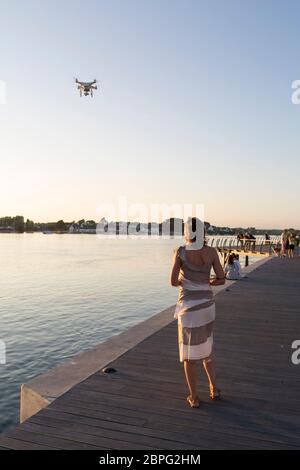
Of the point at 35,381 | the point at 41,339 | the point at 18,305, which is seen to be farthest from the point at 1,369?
the point at 18,305

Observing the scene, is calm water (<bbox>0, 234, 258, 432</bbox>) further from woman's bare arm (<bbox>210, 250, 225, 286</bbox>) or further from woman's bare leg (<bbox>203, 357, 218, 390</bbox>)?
woman's bare arm (<bbox>210, 250, 225, 286</bbox>)

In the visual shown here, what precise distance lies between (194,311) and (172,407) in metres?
1.15

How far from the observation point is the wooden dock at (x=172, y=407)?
13.5 feet

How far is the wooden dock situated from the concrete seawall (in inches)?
6.9

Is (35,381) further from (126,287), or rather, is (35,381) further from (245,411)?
(126,287)

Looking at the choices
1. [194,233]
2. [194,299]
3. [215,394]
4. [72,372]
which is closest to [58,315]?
[72,372]

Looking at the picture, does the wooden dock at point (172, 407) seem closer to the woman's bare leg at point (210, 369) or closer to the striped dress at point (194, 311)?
the woman's bare leg at point (210, 369)

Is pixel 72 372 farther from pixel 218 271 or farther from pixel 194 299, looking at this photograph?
pixel 218 271

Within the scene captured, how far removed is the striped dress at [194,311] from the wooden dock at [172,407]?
70 cm

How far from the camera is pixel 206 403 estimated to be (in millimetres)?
5055

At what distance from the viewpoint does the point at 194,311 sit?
4.82 m

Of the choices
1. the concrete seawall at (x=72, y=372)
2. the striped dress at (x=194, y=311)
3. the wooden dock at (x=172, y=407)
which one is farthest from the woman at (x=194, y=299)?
the concrete seawall at (x=72, y=372)

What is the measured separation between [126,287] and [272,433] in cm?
2455

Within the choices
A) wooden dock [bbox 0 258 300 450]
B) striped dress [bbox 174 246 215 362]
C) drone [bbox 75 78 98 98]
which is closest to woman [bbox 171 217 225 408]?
striped dress [bbox 174 246 215 362]
